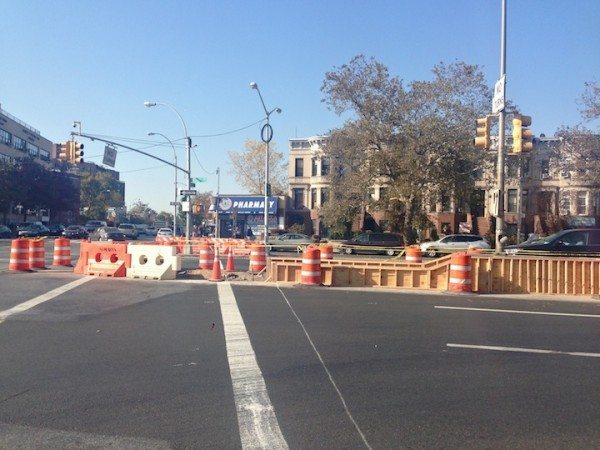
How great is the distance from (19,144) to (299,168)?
1682 inches

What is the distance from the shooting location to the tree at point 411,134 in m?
36.3

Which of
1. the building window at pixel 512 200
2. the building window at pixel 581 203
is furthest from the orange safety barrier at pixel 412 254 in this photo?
the building window at pixel 512 200

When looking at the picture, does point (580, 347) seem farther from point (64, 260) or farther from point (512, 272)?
point (64, 260)

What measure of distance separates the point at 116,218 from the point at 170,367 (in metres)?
104

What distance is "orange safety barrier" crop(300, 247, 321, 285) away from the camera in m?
15.4

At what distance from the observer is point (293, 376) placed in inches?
261

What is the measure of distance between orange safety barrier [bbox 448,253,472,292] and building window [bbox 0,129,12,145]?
71269 mm

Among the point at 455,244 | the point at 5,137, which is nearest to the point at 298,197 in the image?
the point at 455,244

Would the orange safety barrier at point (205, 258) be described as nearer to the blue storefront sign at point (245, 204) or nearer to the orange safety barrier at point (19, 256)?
the orange safety barrier at point (19, 256)

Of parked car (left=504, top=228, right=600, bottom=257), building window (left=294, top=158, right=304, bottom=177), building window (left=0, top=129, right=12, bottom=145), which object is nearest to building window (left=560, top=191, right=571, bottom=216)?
building window (left=294, top=158, right=304, bottom=177)

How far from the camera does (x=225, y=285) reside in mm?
15328

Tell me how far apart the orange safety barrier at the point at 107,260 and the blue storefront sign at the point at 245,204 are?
38.9 m

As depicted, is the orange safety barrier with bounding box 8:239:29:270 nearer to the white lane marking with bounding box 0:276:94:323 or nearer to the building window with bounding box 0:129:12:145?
the white lane marking with bounding box 0:276:94:323

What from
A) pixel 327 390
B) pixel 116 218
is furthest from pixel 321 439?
pixel 116 218
